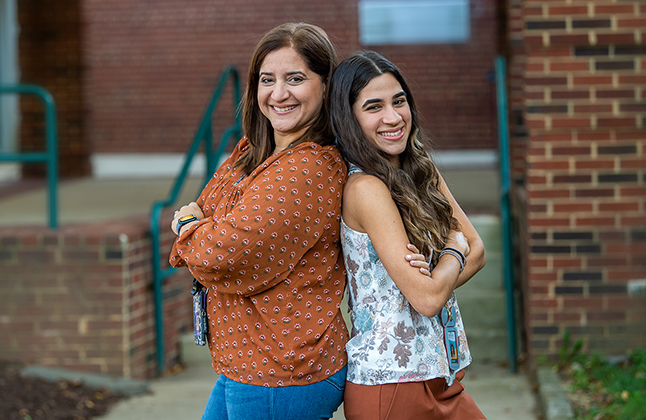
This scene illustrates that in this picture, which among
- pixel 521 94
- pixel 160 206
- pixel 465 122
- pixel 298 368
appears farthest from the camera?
pixel 465 122

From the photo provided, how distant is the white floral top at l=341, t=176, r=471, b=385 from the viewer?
197 cm

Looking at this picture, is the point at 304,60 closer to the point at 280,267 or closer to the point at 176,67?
the point at 280,267

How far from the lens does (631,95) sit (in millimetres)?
4008

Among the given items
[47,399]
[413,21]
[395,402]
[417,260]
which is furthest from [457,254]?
[413,21]

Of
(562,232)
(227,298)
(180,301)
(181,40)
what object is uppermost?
(181,40)

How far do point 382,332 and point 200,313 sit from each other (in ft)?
1.67

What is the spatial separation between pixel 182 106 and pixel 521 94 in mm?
5366

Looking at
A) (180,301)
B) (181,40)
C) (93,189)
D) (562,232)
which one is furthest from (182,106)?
(562,232)

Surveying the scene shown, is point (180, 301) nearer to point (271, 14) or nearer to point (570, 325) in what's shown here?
point (570, 325)

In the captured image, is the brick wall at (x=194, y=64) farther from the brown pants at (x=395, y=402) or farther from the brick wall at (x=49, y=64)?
the brown pants at (x=395, y=402)

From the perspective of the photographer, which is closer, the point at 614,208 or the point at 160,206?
the point at 614,208

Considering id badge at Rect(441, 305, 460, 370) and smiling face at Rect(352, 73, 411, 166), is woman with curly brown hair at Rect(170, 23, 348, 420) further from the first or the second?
id badge at Rect(441, 305, 460, 370)

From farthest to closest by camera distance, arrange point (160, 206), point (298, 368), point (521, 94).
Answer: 1. point (521, 94)
2. point (160, 206)
3. point (298, 368)

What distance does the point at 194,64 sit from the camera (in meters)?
9.74
